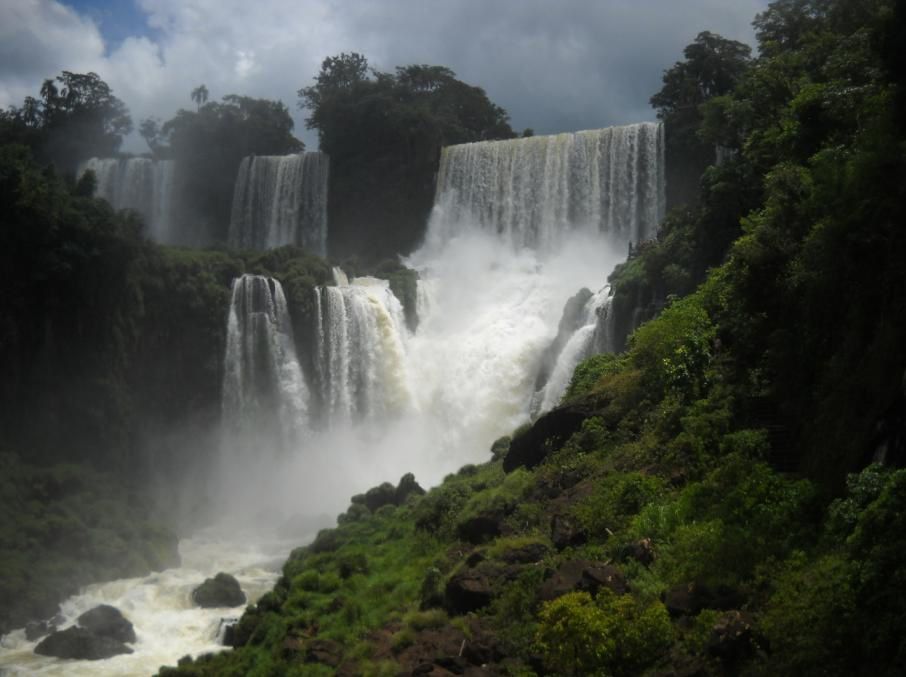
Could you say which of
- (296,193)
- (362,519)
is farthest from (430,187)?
(362,519)

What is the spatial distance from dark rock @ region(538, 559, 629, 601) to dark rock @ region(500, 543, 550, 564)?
126cm

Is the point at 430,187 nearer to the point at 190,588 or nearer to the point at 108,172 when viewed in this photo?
the point at 108,172

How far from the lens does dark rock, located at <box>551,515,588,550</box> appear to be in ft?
51.8

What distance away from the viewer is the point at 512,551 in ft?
52.3

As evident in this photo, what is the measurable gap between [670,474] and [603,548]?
2.19 meters

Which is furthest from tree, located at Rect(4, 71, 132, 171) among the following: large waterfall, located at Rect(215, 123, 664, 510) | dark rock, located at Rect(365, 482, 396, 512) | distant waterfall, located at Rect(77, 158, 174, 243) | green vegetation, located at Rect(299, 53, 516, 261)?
dark rock, located at Rect(365, 482, 396, 512)

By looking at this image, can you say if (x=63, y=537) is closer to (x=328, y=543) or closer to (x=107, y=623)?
(x=107, y=623)

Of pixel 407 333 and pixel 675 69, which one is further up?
pixel 675 69

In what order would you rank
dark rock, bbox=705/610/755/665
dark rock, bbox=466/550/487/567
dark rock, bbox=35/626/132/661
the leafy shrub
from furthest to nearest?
dark rock, bbox=35/626/132/661
dark rock, bbox=466/550/487/567
the leafy shrub
dark rock, bbox=705/610/755/665

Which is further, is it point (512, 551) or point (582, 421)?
point (582, 421)

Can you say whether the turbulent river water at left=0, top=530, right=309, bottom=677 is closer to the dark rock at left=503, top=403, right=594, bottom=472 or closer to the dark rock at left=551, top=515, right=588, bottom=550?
the dark rock at left=503, top=403, right=594, bottom=472

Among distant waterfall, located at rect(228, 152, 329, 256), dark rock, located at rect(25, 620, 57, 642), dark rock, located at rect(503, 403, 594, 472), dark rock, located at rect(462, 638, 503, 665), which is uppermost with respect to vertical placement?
distant waterfall, located at rect(228, 152, 329, 256)

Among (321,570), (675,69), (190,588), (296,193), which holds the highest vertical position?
(675,69)

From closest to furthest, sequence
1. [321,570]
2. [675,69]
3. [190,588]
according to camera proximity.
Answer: [321,570]
[190,588]
[675,69]
